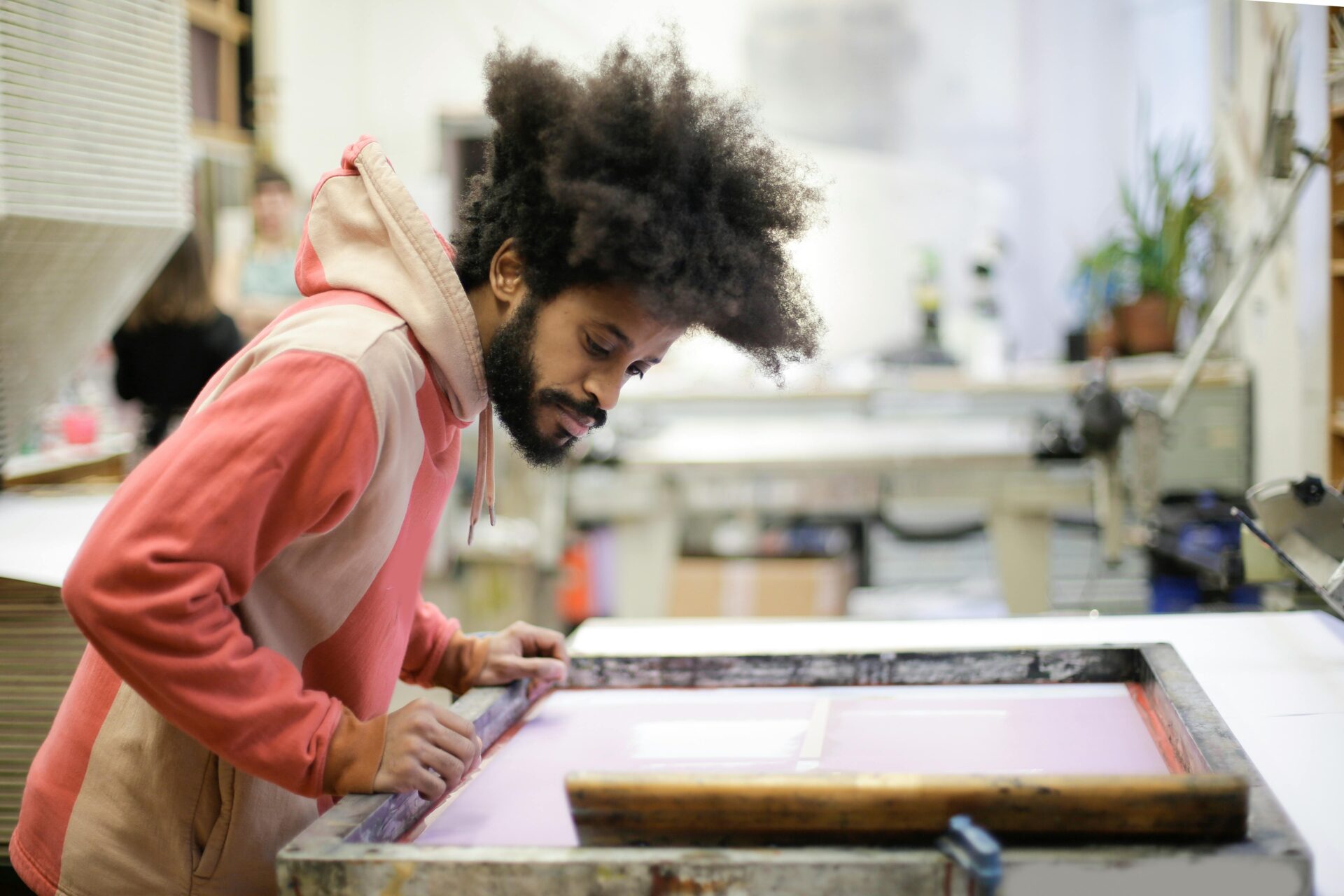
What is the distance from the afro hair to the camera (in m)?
0.97

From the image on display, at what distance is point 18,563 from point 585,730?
78cm

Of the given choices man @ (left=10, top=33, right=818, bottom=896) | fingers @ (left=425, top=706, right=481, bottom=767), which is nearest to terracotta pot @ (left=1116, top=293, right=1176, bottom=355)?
man @ (left=10, top=33, right=818, bottom=896)

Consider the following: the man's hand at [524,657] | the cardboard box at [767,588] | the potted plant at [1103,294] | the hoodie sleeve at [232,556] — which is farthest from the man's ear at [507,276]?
the potted plant at [1103,294]

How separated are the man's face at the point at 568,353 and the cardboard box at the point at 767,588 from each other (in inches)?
109

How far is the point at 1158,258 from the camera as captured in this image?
4168 mm

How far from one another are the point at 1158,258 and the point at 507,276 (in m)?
3.70

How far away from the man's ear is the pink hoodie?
0.21ft

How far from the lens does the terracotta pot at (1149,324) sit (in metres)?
4.17

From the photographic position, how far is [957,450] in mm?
3582

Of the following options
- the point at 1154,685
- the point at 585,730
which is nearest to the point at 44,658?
the point at 585,730

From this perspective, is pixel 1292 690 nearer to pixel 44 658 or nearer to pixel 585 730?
pixel 585 730

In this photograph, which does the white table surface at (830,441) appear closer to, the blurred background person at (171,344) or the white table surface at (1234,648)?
the blurred background person at (171,344)

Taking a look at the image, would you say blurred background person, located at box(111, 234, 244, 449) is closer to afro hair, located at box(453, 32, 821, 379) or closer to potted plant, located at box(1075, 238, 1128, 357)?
afro hair, located at box(453, 32, 821, 379)

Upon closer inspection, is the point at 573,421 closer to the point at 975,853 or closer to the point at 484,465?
the point at 484,465
